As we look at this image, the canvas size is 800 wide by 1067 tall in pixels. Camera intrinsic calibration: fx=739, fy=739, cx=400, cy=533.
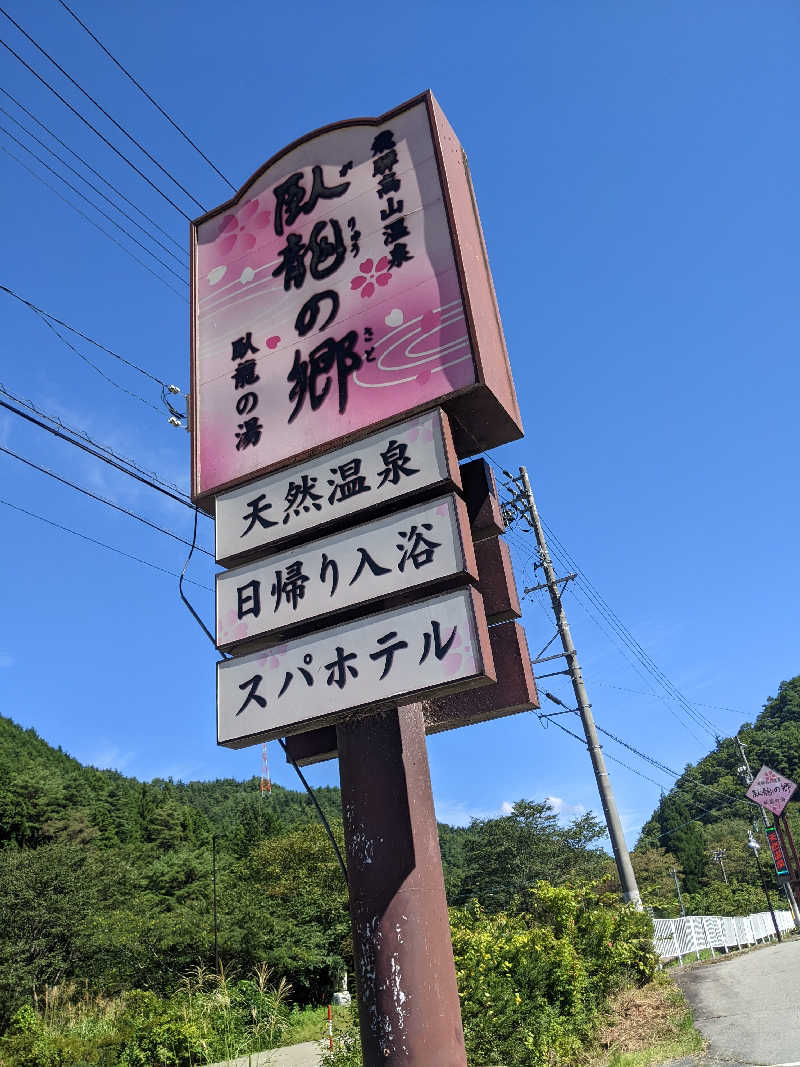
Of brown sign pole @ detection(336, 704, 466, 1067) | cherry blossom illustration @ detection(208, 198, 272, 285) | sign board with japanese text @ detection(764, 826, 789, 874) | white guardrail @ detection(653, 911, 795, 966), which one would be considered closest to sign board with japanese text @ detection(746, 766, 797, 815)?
sign board with japanese text @ detection(764, 826, 789, 874)

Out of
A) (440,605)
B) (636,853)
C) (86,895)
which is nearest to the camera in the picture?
(440,605)

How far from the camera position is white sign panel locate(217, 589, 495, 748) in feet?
12.3

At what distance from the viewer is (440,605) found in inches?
153

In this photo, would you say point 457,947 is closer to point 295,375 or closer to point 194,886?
point 295,375

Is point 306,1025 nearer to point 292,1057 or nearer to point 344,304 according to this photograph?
point 292,1057

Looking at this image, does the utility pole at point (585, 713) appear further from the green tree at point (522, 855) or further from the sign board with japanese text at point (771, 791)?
the green tree at point (522, 855)

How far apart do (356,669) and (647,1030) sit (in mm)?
7866

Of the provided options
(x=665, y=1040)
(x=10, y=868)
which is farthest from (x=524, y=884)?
(x=665, y=1040)

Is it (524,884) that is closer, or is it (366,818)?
(366,818)

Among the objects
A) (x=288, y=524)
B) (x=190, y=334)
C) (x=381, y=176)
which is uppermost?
(x=381, y=176)

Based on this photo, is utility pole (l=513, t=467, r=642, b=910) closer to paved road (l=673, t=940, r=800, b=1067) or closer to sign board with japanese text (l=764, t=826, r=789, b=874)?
paved road (l=673, t=940, r=800, b=1067)

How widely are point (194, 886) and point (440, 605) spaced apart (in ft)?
132

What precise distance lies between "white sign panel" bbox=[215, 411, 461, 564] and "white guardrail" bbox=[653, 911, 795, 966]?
1605 cm


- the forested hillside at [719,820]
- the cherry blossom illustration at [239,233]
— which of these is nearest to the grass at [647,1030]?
the cherry blossom illustration at [239,233]
